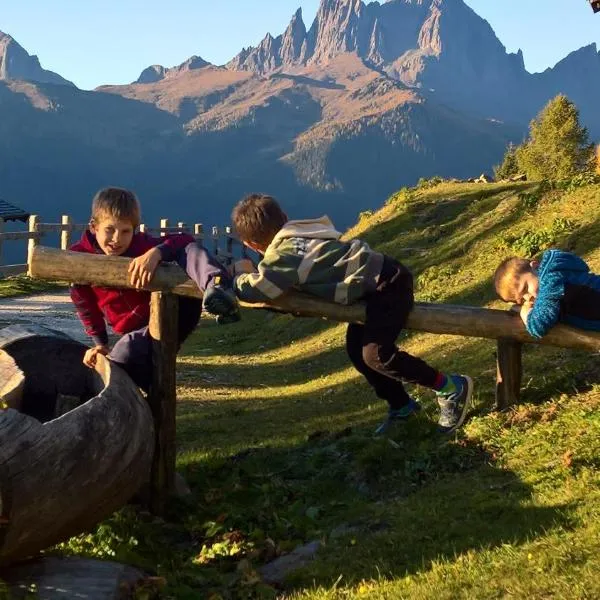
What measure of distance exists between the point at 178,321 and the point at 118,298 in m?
0.57

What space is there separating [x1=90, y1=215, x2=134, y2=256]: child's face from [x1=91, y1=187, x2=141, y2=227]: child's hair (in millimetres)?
41

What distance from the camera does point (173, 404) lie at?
6488mm

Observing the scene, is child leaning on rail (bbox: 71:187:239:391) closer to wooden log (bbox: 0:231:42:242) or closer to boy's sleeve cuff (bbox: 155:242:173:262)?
boy's sleeve cuff (bbox: 155:242:173:262)

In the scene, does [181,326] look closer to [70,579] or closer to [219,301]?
[219,301]

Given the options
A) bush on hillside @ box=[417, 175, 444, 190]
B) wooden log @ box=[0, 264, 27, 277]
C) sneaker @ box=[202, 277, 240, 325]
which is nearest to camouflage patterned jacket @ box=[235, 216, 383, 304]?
sneaker @ box=[202, 277, 240, 325]

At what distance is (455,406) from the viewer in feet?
21.7

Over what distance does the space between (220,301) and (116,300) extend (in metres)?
1.37

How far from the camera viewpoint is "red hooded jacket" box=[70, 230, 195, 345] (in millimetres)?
6469

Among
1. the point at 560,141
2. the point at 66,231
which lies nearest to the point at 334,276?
the point at 66,231

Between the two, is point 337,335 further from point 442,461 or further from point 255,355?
point 442,461

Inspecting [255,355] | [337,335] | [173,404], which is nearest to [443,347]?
[337,335]

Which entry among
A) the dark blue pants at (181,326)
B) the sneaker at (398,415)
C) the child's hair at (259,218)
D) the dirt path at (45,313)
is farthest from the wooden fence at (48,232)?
the child's hair at (259,218)

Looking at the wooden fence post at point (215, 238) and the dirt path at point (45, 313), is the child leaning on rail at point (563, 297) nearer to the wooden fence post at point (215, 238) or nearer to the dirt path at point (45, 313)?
the dirt path at point (45, 313)

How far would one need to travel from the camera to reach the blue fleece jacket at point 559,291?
6.07m
